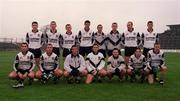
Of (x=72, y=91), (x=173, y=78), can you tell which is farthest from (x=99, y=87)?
(x=173, y=78)

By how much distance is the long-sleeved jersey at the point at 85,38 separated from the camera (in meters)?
13.7

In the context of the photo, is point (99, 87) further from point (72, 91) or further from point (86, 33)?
point (86, 33)

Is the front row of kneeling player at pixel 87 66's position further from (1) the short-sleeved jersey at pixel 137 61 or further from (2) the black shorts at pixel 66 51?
(2) the black shorts at pixel 66 51

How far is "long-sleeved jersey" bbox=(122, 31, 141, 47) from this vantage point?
13.7 metres

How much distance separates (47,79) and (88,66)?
1.37m

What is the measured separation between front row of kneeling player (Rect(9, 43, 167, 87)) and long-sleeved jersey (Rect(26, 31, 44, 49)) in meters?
1.04

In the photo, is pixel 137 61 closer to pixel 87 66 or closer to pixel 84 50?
pixel 87 66

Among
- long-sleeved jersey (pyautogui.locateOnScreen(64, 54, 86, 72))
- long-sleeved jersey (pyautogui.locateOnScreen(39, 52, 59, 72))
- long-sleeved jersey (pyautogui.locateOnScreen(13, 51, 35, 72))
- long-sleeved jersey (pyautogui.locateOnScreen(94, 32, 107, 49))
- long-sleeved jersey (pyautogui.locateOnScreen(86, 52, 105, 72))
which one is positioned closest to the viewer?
long-sleeved jersey (pyautogui.locateOnScreen(13, 51, 35, 72))

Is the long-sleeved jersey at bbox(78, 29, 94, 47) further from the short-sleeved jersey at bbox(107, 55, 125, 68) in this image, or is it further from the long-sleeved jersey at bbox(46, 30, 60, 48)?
the short-sleeved jersey at bbox(107, 55, 125, 68)

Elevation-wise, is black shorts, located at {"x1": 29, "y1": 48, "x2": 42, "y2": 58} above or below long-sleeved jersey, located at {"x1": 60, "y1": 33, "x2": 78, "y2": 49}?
below

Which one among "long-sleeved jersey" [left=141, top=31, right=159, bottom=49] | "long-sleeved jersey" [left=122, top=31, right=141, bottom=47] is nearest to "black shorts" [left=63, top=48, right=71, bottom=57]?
"long-sleeved jersey" [left=122, top=31, right=141, bottom=47]

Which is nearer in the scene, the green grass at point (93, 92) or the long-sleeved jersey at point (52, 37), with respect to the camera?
the green grass at point (93, 92)

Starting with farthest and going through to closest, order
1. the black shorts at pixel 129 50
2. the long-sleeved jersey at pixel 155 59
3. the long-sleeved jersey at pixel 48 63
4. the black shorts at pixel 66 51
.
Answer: the black shorts at pixel 129 50, the black shorts at pixel 66 51, the long-sleeved jersey at pixel 155 59, the long-sleeved jersey at pixel 48 63

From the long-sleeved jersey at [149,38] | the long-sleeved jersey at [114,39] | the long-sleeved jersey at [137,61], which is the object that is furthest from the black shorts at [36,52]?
the long-sleeved jersey at [149,38]
